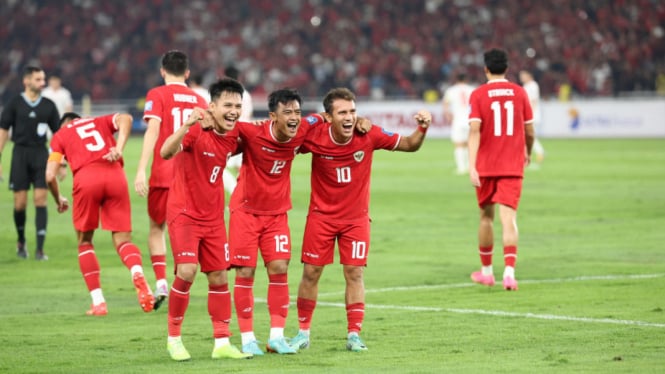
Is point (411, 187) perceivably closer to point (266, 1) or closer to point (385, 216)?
point (385, 216)

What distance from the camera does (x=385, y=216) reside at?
1919cm

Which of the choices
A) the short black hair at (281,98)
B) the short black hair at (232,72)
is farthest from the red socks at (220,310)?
the short black hair at (232,72)

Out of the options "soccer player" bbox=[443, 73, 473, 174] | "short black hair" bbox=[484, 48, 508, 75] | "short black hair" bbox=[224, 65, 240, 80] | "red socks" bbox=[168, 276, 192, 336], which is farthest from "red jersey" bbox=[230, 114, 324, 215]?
"soccer player" bbox=[443, 73, 473, 174]

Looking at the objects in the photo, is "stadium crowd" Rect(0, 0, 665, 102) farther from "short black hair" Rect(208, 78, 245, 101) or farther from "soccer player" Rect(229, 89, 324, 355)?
"short black hair" Rect(208, 78, 245, 101)

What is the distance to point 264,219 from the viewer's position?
8.48 meters

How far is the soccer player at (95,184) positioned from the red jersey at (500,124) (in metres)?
3.72

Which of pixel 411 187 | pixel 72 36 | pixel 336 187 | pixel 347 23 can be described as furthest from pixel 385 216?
pixel 72 36

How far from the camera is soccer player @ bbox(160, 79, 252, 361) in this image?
26.9 feet

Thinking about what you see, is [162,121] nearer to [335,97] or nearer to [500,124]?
[335,97]

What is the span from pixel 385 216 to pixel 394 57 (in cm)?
2925

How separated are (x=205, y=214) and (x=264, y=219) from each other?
1.42ft

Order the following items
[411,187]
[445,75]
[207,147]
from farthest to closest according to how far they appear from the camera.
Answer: [445,75] < [411,187] < [207,147]

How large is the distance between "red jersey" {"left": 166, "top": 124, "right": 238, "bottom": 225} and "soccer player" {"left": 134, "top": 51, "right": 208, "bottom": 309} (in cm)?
198

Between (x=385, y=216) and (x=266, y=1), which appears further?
(x=266, y=1)
